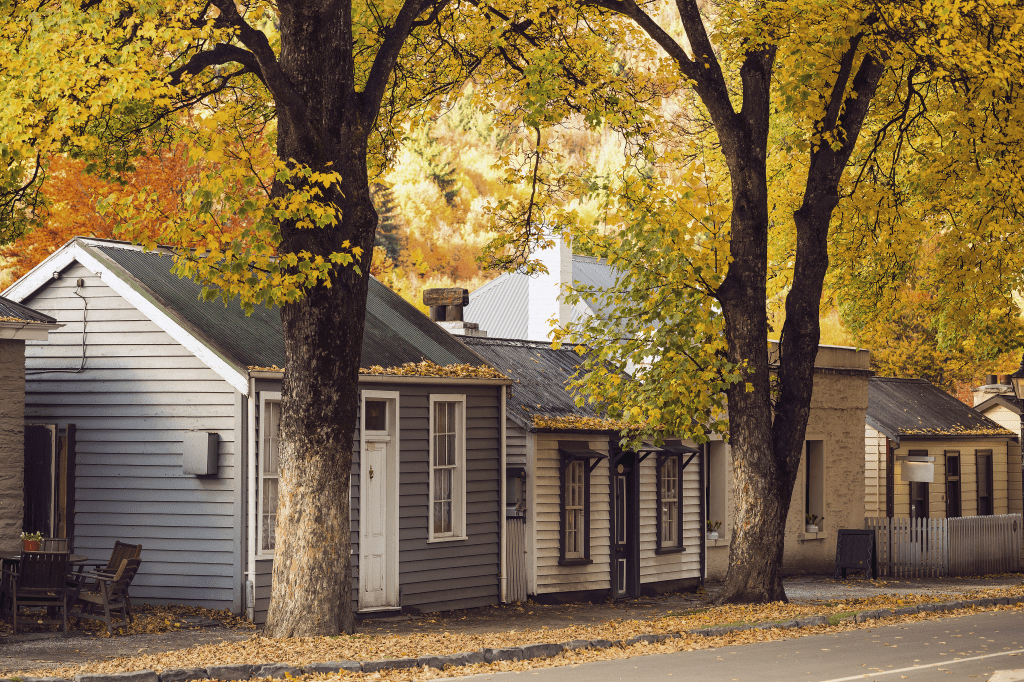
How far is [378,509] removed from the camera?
18078mm

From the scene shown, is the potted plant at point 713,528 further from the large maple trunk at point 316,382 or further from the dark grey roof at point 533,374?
the large maple trunk at point 316,382

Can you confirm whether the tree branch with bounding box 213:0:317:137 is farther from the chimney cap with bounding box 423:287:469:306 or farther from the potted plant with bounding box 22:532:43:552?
the chimney cap with bounding box 423:287:469:306

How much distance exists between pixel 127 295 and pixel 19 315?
1708 mm

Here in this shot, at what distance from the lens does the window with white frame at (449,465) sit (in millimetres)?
19141

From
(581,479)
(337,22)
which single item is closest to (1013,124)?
(581,479)

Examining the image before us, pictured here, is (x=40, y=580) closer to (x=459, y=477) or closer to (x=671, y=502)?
(x=459, y=477)

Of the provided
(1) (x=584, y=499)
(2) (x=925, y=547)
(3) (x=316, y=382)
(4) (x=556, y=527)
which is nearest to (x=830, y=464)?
(2) (x=925, y=547)

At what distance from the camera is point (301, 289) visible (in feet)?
43.2

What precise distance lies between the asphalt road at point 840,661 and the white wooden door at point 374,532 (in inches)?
210

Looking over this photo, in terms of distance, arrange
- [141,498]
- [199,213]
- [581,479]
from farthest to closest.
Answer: [581,479], [141,498], [199,213]

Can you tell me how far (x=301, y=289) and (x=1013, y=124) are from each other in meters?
12.4

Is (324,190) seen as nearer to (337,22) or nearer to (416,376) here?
(337,22)

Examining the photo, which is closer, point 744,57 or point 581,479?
point 744,57

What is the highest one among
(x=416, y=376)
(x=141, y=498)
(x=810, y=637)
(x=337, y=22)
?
(x=337, y=22)
